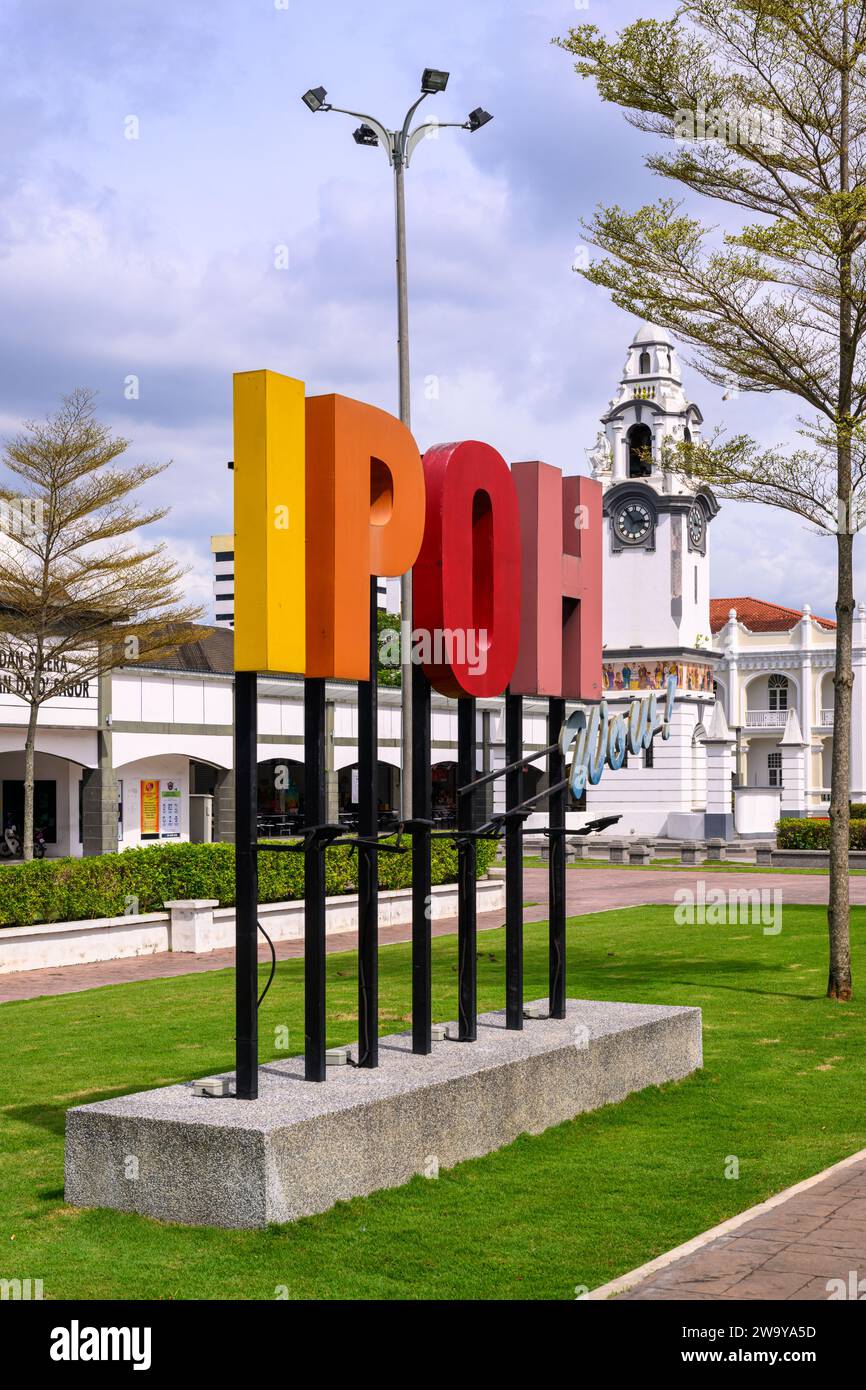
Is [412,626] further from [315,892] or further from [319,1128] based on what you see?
[319,1128]

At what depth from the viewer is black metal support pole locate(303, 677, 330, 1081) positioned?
869cm

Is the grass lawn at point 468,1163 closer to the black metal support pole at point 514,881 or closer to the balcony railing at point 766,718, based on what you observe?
the black metal support pole at point 514,881

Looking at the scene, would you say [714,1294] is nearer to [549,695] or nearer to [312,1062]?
[312,1062]

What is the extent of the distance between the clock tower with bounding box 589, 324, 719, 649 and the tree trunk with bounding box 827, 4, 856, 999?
36421 millimetres

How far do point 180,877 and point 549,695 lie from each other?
11214 millimetres

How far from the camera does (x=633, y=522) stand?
53.2 metres

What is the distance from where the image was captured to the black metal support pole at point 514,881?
1072cm

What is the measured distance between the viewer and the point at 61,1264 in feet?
22.5

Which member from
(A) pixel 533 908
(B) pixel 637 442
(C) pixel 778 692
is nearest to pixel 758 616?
(C) pixel 778 692

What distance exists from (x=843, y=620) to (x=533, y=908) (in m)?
13.1

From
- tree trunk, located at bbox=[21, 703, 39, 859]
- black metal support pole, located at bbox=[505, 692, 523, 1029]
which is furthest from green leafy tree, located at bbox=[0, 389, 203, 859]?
black metal support pole, located at bbox=[505, 692, 523, 1029]

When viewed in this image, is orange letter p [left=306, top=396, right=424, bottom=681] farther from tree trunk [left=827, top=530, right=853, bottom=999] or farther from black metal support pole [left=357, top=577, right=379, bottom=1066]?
tree trunk [left=827, top=530, right=853, bottom=999]

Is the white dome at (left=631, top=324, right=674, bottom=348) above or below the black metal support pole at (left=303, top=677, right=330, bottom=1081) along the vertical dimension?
above
